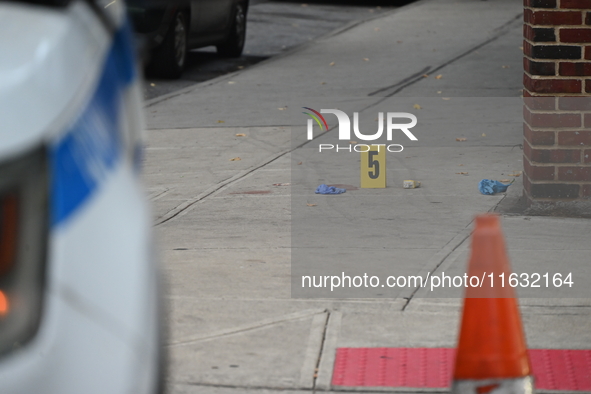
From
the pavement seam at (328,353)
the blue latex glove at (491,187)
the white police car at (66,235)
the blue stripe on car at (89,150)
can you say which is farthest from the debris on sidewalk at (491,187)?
the white police car at (66,235)

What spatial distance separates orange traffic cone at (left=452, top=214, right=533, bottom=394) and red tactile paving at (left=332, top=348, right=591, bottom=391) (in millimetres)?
870

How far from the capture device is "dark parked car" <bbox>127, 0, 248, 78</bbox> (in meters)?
12.1

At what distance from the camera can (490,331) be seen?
8.53 ft

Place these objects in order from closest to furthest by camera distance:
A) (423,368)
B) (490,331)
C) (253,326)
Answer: (490,331) < (423,368) < (253,326)

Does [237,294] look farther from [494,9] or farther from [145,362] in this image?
[494,9]

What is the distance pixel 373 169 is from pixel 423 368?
10.7ft

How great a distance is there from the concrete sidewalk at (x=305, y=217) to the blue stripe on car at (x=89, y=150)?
192 cm

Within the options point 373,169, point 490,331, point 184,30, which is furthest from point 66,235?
point 184,30

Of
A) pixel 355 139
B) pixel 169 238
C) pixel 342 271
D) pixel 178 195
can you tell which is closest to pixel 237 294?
pixel 342 271

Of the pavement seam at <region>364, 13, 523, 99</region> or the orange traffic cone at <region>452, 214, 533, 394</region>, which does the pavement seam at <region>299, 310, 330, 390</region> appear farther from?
the pavement seam at <region>364, 13, 523, 99</region>

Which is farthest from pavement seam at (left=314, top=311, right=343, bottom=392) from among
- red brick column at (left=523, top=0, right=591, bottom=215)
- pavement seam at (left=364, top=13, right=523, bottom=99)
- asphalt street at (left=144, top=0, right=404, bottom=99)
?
asphalt street at (left=144, top=0, right=404, bottom=99)

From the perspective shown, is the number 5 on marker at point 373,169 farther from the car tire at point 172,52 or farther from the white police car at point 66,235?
the car tire at point 172,52

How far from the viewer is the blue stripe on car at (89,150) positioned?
1455 mm

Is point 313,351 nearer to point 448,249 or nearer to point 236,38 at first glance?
point 448,249
